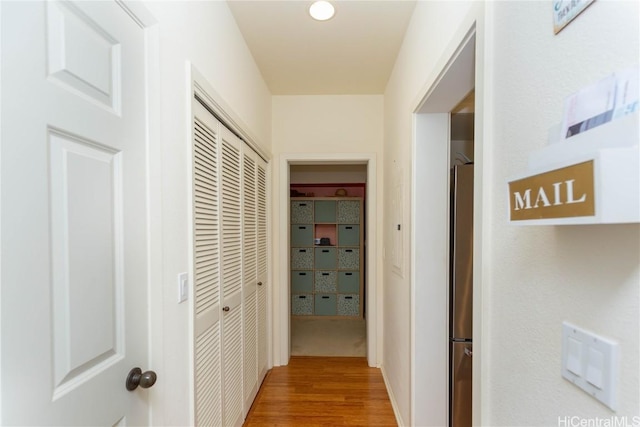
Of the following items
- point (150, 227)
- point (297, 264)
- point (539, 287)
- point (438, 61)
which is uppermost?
point (438, 61)

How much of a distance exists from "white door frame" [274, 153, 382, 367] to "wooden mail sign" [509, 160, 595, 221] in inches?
90.8

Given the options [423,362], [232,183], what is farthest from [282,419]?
[232,183]

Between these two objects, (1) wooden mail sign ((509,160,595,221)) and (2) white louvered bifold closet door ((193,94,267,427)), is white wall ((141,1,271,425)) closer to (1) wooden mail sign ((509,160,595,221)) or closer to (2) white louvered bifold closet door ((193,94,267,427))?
(2) white louvered bifold closet door ((193,94,267,427))

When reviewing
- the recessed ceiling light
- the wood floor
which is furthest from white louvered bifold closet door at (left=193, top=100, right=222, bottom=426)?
the recessed ceiling light

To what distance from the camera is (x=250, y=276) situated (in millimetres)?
2250

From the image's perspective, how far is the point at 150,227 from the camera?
1.00 meters

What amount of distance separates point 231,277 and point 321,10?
66.0 inches

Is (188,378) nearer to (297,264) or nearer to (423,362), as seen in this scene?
(423,362)

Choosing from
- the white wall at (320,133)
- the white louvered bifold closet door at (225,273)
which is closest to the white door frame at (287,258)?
the white wall at (320,133)

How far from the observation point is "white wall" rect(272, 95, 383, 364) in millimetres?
2893

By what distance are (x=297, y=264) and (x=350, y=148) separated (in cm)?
247

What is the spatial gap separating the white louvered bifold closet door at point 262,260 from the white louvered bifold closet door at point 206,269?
2.84 ft

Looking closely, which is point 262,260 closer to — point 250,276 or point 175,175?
point 250,276

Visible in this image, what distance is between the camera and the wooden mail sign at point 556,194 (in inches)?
16.3
